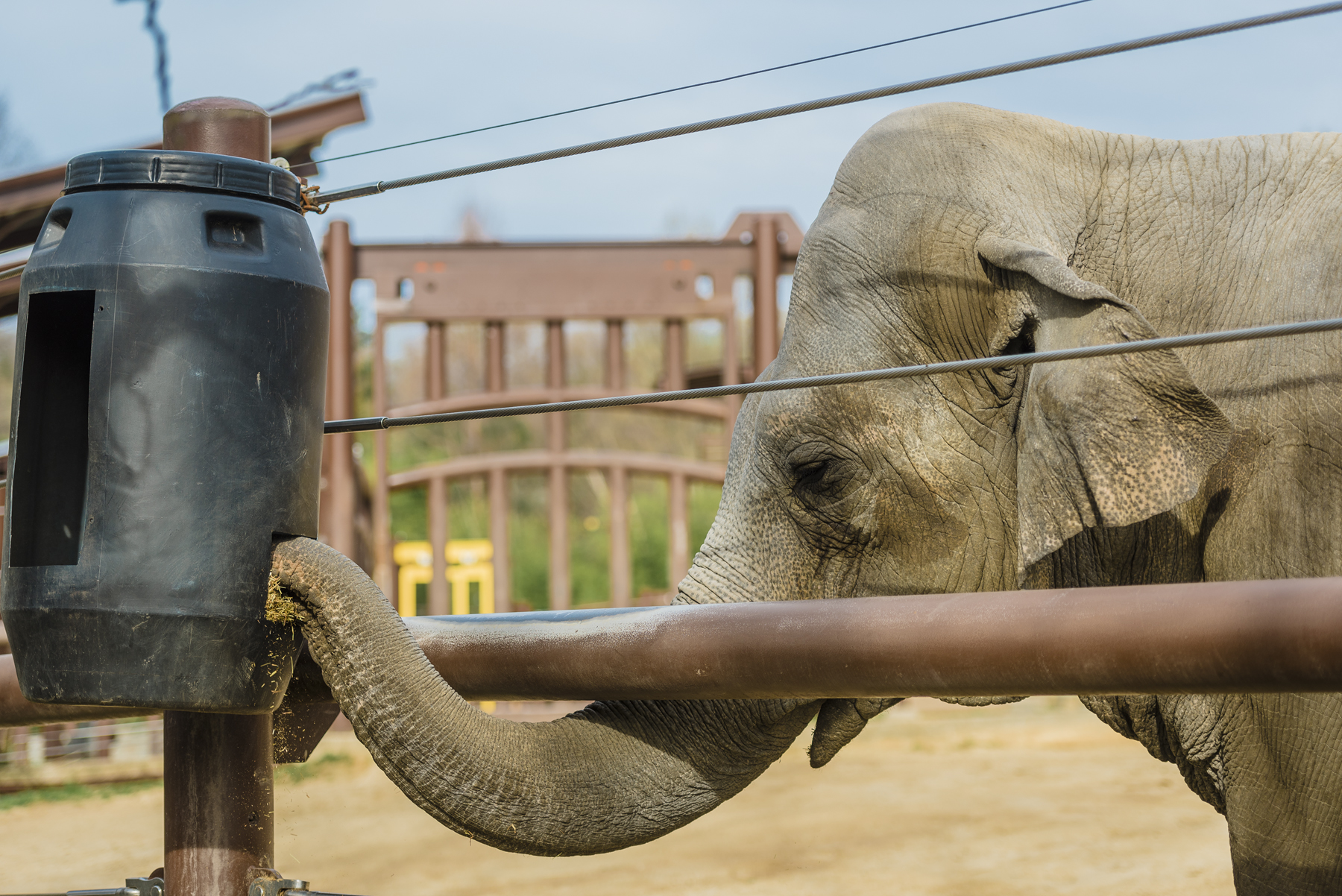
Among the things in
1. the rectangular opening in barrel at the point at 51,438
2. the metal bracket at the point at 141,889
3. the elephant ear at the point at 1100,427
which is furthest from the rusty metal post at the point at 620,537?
the rectangular opening in barrel at the point at 51,438

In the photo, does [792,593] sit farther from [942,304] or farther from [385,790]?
[385,790]

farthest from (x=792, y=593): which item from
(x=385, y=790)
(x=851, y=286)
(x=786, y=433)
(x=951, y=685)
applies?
(x=385, y=790)

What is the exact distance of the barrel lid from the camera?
1.43 meters

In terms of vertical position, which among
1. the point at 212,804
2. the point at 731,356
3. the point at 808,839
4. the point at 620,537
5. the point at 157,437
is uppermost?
the point at 731,356

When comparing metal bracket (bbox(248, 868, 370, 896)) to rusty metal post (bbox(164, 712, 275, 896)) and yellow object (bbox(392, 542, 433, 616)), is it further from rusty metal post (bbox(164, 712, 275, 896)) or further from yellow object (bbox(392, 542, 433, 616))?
yellow object (bbox(392, 542, 433, 616))

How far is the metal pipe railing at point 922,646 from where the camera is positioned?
44.4 inches

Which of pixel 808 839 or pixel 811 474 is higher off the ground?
pixel 811 474

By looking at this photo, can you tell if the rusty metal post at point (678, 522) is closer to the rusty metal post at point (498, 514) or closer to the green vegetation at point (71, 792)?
the rusty metal post at point (498, 514)

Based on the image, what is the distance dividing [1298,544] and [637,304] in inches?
312

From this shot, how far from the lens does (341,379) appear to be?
10.1m

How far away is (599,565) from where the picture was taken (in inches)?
920

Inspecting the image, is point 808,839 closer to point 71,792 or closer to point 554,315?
point 554,315

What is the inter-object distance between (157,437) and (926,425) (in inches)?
61.4

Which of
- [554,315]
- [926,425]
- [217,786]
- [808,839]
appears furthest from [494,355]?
[217,786]
